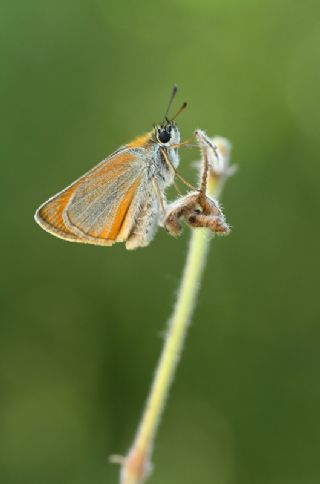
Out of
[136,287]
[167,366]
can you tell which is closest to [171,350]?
[167,366]

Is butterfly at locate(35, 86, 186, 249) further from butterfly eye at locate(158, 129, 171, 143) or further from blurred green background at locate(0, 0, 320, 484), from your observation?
blurred green background at locate(0, 0, 320, 484)

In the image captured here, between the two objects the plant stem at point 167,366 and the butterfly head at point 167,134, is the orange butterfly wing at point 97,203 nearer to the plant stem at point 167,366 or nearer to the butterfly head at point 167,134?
the butterfly head at point 167,134

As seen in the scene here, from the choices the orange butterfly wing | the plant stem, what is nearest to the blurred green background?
the orange butterfly wing

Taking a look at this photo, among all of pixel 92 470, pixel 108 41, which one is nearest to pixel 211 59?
pixel 108 41

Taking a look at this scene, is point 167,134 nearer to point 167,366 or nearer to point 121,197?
point 121,197

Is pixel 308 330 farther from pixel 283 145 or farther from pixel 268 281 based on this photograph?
pixel 283 145

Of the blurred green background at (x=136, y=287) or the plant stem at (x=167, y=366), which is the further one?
the blurred green background at (x=136, y=287)

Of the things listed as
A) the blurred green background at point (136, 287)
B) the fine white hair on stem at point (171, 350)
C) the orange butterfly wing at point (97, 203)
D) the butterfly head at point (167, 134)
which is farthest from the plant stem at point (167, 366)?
the blurred green background at point (136, 287)
